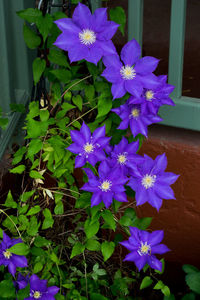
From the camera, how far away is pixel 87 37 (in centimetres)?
166

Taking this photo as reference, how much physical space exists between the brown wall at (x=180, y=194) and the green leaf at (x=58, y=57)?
1.82 feet

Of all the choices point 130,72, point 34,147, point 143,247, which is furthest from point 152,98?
point 143,247

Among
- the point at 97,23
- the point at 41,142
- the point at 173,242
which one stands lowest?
the point at 173,242

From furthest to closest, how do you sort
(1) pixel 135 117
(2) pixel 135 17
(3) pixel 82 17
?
(2) pixel 135 17 → (1) pixel 135 117 → (3) pixel 82 17

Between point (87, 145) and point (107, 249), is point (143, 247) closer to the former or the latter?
point (107, 249)

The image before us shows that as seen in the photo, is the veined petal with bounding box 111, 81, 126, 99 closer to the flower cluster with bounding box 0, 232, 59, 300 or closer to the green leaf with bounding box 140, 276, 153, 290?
the flower cluster with bounding box 0, 232, 59, 300

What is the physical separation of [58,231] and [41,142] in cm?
58

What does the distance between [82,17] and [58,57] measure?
270mm

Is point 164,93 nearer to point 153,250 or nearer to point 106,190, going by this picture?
point 106,190

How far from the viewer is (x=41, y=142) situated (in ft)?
5.98

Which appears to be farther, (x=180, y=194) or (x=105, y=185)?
(x=180, y=194)

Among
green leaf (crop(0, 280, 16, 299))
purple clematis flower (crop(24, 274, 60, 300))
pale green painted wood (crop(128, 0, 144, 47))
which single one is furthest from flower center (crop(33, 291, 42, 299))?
pale green painted wood (crop(128, 0, 144, 47))

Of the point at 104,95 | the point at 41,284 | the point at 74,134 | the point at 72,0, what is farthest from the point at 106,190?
the point at 72,0

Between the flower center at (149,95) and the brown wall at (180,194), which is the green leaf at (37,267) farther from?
the flower center at (149,95)
